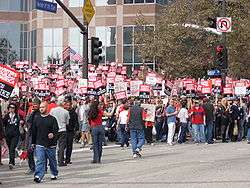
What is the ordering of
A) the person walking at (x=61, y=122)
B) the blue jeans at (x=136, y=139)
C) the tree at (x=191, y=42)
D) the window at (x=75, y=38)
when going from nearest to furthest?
the person walking at (x=61, y=122) < the blue jeans at (x=136, y=139) < the tree at (x=191, y=42) < the window at (x=75, y=38)

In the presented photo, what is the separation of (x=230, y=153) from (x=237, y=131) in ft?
22.4

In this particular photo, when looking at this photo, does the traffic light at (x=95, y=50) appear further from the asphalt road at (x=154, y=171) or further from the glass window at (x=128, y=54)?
the glass window at (x=128, y=54)

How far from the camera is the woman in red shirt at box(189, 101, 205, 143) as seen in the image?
25.5 m

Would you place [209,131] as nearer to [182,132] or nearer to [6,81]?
[182,132]

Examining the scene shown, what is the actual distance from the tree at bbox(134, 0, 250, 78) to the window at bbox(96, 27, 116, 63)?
22.7 metres

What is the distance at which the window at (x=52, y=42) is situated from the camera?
69750 mm

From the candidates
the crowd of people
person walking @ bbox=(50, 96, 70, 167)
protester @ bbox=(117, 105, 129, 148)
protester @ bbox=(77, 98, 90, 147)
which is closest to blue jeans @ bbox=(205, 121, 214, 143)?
the crowd of people

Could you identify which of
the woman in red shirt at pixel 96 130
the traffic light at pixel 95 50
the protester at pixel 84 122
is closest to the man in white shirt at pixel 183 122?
the protester at pixel 84 122

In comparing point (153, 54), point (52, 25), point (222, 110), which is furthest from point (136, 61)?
point (222, 110)

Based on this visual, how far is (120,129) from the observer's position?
2406 cm

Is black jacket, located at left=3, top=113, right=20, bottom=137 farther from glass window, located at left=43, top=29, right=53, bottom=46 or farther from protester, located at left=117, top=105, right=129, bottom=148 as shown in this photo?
glass window, located at left=43, top=29, right=53, bottom=46

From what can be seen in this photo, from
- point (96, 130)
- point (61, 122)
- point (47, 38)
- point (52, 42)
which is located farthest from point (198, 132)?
point (47, 38)

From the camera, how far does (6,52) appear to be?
241ft

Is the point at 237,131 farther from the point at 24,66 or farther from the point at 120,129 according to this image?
the point at 24,66
